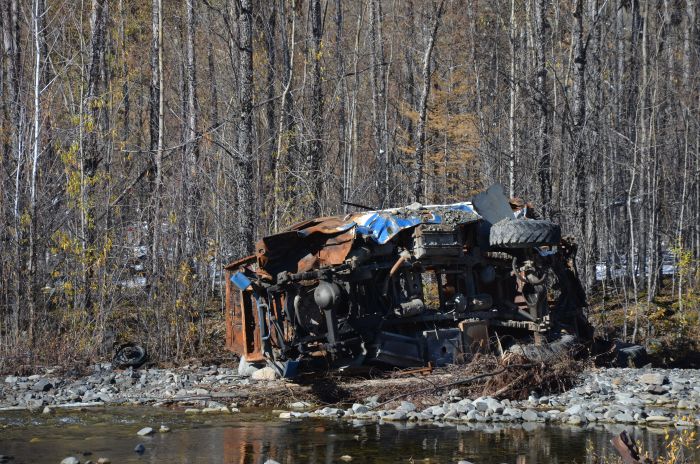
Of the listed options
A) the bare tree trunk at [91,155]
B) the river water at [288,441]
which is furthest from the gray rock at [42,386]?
the bare tree trunk at [91,155]

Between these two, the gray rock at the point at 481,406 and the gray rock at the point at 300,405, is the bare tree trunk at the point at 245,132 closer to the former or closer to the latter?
the gray rock at the point at 300,405

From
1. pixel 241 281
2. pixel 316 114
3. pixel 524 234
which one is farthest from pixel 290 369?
pixel 316 114

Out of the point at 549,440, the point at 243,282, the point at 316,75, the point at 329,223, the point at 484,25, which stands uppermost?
the point at 484,25

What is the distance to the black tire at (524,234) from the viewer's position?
13.5 m

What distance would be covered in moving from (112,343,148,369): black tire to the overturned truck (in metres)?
3.10

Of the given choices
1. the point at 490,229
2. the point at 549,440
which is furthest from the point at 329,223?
the point at 549,440

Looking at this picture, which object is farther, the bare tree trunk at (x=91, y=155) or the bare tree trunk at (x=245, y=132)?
the bare tree trunk at (x=245, y=132)

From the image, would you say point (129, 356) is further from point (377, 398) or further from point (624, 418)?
point (624, 418)

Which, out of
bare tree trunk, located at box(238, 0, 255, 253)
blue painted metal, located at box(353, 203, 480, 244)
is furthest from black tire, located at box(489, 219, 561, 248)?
bare tree trunk, located at box(238, 0, 255, 253)

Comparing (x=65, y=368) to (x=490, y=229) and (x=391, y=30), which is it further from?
(x=391, y=30)

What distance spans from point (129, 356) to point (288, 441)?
7430 millimetres

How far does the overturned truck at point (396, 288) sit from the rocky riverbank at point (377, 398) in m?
0.60

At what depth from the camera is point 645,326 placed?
61.3 feet

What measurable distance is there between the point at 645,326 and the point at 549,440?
9.72 m
